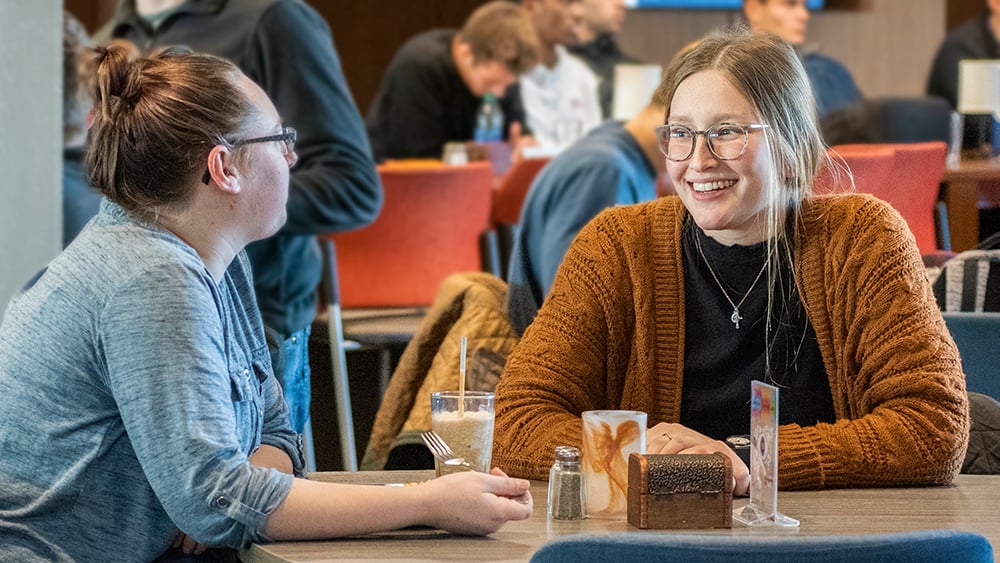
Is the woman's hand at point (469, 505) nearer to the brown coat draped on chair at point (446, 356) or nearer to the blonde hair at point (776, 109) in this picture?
the blonde hair at point (776, 109)

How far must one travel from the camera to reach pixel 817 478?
72.9 inches

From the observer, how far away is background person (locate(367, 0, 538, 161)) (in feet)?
21.6

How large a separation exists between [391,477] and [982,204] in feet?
11.6

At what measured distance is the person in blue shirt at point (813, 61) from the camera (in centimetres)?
698

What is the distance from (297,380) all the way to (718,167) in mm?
882

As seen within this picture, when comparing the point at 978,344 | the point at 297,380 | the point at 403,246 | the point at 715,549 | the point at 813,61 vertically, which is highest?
the point at 813,61

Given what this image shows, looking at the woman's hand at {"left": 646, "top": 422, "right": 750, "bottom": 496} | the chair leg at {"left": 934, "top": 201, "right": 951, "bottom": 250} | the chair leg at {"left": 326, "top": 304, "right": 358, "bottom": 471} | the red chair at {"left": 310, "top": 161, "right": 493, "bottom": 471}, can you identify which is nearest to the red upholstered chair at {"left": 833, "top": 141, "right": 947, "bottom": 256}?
the chair leg at {"left": 934, "top": 201, "right": 951, "bottom": 250}

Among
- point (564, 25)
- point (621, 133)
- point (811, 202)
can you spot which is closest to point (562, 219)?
point (621, 133)

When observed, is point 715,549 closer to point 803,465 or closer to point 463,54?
point 803,465

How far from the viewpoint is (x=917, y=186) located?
13.7 feet

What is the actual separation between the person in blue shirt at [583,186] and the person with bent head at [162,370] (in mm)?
1965

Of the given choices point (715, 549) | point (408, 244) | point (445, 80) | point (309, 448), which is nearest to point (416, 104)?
point (445, 80)

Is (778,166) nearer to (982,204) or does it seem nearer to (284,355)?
(284,355)

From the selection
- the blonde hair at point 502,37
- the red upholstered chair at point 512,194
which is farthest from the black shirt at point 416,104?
the red upholstered chair at point 512,194
